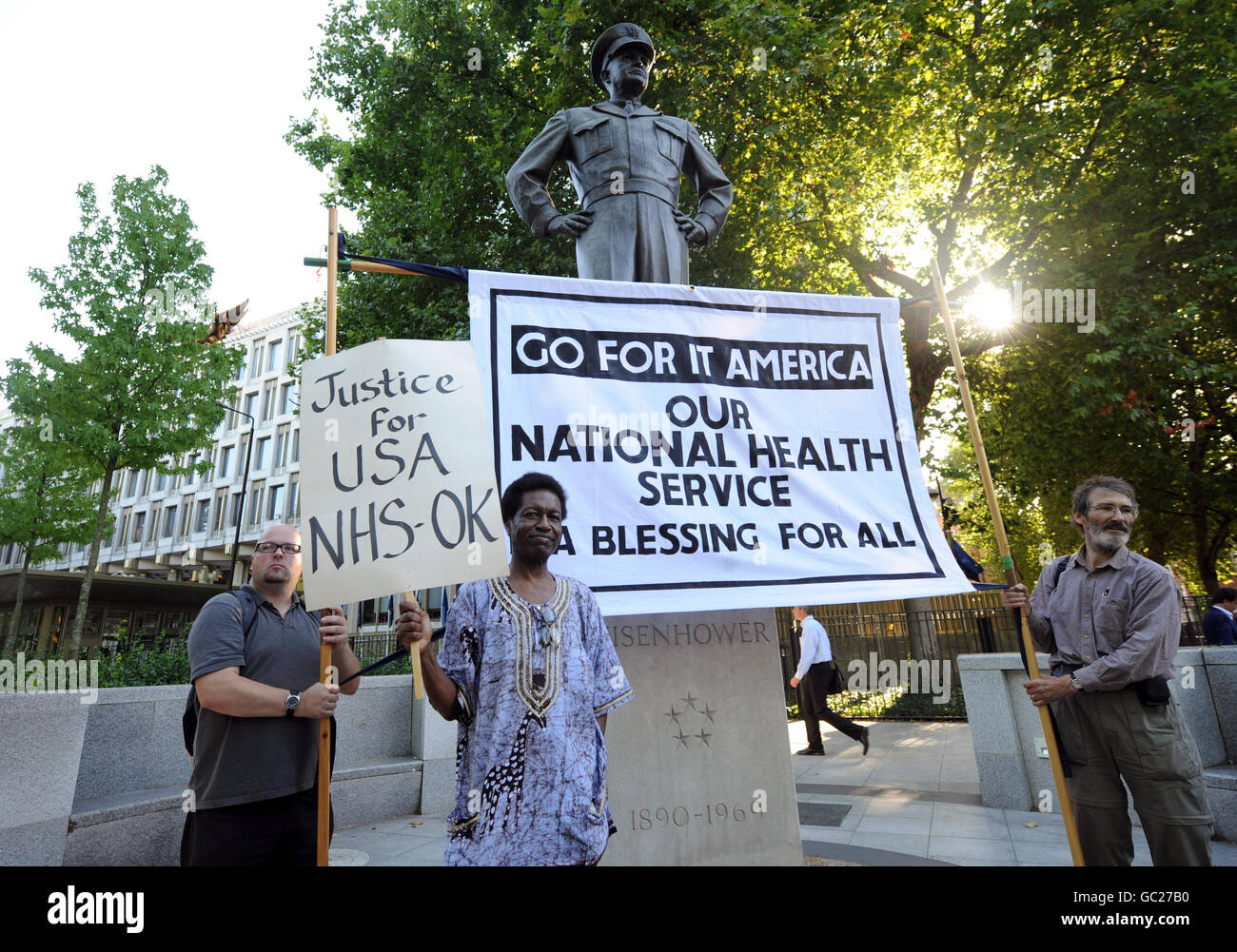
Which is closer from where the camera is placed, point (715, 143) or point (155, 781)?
point (155, 781)

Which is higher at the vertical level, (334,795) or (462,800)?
(462,800)

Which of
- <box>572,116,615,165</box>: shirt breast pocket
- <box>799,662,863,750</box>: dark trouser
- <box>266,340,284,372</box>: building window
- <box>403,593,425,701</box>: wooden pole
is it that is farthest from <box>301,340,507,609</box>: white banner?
<box>266,340,284,372</box>: building window

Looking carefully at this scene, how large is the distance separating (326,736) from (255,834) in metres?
1.05

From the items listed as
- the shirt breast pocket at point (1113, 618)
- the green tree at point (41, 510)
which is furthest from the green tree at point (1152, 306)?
the green tree at point (41, 510)

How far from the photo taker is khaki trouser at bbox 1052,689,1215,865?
2.94 metres

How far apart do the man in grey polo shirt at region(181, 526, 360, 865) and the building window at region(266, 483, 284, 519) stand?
46.6m

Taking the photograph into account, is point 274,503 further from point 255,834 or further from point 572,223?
point 255,834

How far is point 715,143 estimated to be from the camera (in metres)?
13.3

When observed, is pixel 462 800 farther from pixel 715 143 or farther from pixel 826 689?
pixel 715 143

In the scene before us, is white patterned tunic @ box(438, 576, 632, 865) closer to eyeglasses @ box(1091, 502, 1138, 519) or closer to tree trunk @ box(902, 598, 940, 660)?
eyeglasses @ box(1091, 502, 1138, 519)

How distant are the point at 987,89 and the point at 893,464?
12816 mm

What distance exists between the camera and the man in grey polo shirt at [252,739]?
2.82m

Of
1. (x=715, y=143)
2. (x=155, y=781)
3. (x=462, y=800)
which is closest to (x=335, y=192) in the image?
(x=715, y=143)

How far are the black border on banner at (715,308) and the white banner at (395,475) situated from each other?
616 millimetres
